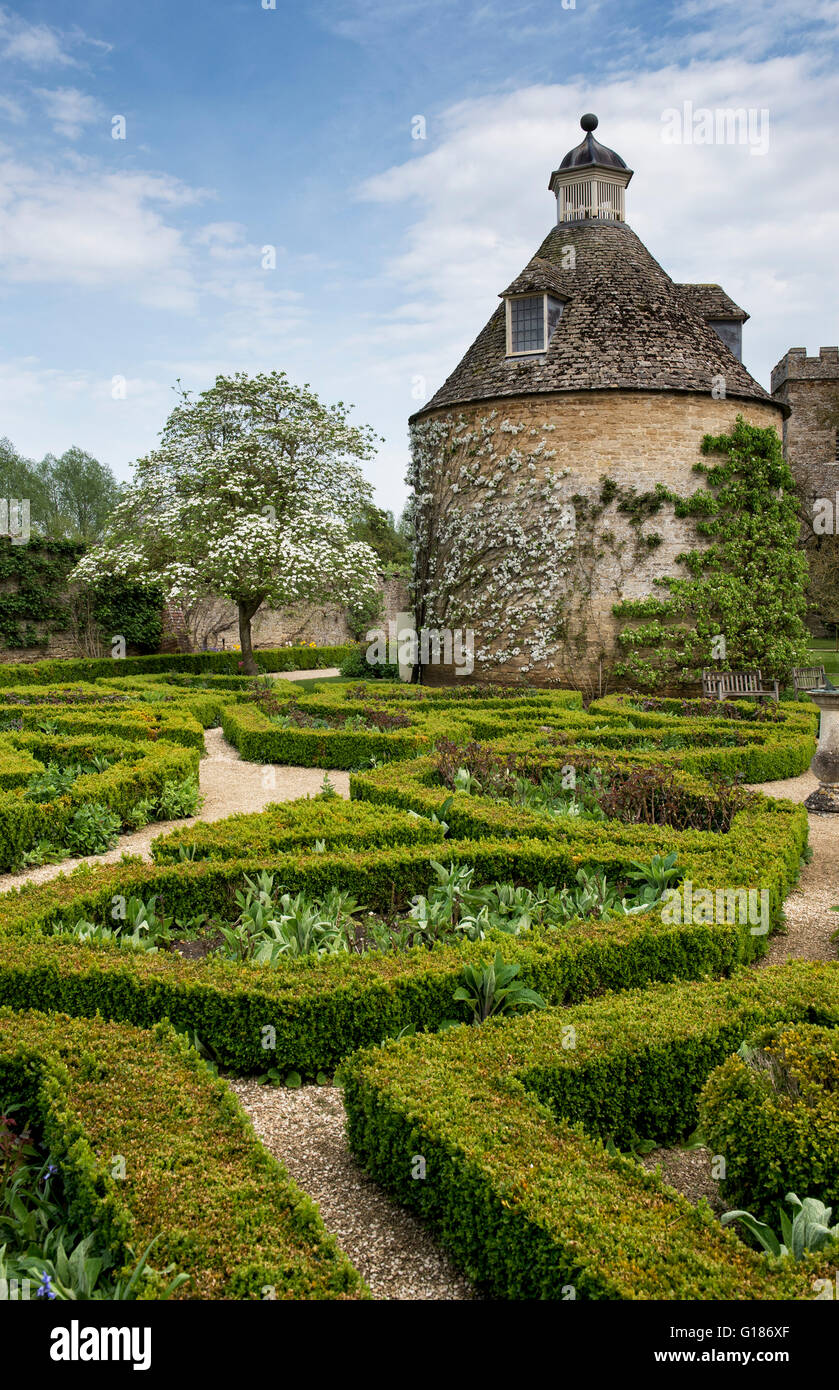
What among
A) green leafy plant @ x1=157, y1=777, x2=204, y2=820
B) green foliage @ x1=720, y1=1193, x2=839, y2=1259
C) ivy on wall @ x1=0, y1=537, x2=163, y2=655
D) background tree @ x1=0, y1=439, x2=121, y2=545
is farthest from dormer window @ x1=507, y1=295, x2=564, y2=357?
background tree @ x1=0, y1=439, x2=121, y2=545

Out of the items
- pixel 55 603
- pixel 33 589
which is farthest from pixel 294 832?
pixel 55 603

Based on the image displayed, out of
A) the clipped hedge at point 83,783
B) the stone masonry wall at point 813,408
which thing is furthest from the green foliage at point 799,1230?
the stone masonry wall at point 813,408

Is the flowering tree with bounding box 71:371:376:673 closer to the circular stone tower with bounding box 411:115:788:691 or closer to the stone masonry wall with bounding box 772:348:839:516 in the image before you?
the circular stone tower with bounding box 411:115:788:691

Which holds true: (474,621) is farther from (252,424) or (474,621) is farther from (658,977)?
(658,977)

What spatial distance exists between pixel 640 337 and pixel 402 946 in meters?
16.8

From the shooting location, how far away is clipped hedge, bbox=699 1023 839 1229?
321 cm

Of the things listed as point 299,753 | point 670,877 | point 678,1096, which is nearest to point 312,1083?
point 678,1096

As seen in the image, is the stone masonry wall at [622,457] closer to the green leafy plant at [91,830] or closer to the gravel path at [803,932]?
the gravel path at [803,932]

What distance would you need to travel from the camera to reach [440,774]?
9188 mm

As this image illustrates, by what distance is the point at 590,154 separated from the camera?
21.6 metres

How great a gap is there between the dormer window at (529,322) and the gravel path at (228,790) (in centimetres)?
1085

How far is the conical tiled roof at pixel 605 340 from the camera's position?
61.0 feet

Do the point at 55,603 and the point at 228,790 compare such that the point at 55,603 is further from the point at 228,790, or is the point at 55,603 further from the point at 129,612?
the point at 228,790

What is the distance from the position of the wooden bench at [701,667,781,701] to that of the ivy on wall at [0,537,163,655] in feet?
49.6
